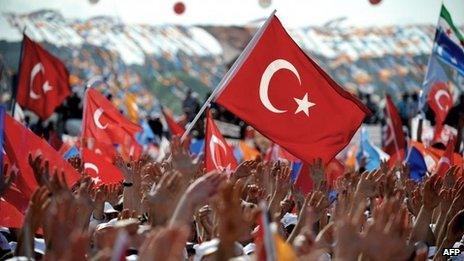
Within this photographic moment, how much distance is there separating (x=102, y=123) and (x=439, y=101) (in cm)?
372

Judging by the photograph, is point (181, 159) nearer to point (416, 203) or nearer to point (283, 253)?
point (416, 203)

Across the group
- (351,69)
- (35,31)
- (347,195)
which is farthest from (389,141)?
(351,69)

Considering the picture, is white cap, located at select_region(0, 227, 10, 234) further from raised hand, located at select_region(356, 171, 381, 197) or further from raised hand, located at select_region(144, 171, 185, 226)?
raised hand, located at select_region(356, 171, 381, 197)

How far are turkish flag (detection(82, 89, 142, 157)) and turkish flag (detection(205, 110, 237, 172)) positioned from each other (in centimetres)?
205

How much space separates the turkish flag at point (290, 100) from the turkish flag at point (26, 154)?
1.08m

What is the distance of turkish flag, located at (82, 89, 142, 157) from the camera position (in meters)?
9.44

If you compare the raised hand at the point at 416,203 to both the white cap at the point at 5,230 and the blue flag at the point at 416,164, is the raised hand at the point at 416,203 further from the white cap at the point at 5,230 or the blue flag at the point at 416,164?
the blue flag at the point at 416,164

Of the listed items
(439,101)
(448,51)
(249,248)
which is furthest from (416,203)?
(439,101)

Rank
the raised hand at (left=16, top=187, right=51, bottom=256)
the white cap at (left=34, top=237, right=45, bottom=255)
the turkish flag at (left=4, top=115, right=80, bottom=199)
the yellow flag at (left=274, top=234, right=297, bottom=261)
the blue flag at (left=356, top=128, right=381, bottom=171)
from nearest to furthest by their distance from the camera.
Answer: the yellow flag at (left=274, top=234, right=297, bottom=261) → the raised hand at (left=16, top=187, right=51, bottom=256) → the white cap at (left=34, top=237, right=45, bottom=255) → the turkish flag at (left=4, top=115, right=80, bottom=199) → the blue flag at (left=356, top=128, right=381, bottom=171)

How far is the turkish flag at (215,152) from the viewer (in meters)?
7.12

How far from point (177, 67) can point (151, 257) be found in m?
36.4

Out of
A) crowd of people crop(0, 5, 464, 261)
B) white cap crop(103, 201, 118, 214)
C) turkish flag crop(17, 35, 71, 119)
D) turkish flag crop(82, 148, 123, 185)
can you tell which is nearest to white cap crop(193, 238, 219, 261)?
crowd of people crop(0, 5, 464, 261)

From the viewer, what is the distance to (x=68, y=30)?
3241cm

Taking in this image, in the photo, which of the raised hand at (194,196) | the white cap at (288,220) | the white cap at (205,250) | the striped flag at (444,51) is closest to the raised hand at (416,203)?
the white cap at (288,220)
